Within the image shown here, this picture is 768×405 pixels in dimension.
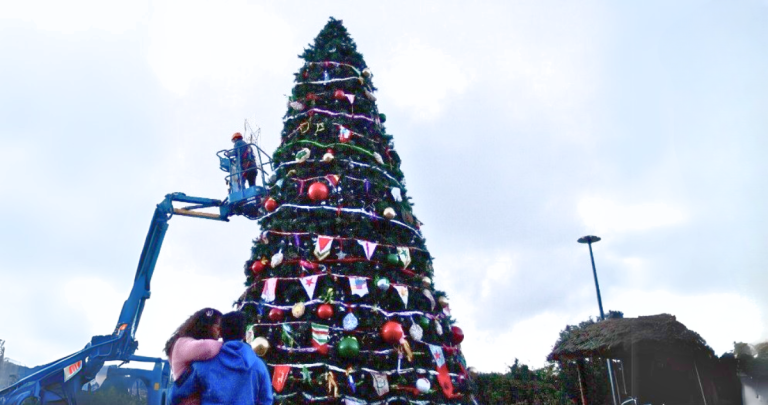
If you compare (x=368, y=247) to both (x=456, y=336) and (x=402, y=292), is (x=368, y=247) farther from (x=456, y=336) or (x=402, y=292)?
(x=456, y=336)

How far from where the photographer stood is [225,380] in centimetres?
239

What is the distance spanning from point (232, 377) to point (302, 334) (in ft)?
9.05

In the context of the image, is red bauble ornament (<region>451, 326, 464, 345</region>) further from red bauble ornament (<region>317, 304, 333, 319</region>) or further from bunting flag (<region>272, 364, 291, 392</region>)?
bunting flag (<region>272, 364, 291, 392</region>)

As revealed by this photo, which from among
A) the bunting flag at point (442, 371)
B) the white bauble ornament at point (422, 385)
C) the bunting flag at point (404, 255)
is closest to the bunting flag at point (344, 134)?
the bunting flag at point (404, 255)

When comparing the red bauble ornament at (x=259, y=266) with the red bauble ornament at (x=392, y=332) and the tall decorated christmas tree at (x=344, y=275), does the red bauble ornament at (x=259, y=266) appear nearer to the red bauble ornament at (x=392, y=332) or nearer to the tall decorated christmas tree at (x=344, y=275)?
the tall decorated christmas tree at (x=344, y=275)

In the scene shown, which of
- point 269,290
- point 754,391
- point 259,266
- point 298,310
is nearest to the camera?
point 298,310

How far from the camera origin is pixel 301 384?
15.9 ft

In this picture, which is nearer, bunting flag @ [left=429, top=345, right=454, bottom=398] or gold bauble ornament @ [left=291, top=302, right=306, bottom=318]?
gold bauble ornament @ [left=291, top=302, right=306, bottom=318]

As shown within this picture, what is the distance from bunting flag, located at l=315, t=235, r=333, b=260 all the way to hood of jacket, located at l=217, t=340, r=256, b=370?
9.65ft

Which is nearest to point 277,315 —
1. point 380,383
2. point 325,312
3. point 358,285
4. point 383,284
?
point 325,312

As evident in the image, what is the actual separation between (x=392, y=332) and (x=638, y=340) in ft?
32.5

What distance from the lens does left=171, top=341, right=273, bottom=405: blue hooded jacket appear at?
236cm

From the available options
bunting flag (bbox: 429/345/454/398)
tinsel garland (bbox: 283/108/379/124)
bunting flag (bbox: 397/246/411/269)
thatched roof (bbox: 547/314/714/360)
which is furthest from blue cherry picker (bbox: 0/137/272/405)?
thatched roof (bbox: 547/314/714/360)

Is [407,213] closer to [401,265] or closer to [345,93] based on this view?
[401,265]
